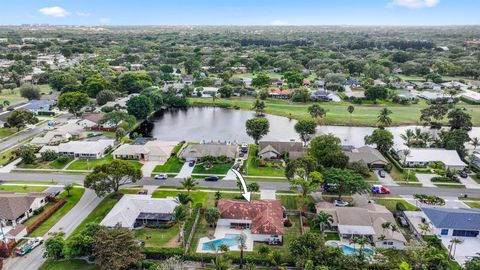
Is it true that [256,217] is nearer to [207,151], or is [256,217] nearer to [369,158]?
[207,151]

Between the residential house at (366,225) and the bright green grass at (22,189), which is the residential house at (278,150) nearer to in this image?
the residential house at (366,225)

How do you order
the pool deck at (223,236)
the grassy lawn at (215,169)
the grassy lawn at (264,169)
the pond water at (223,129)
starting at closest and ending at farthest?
the pool deck at (223,236)
the grassy lawn at (264,169)
the grassy lawn at (215,169)
the pond water at (223,129)

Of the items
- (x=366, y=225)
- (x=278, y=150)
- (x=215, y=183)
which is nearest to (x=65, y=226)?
(x=215, y=183)

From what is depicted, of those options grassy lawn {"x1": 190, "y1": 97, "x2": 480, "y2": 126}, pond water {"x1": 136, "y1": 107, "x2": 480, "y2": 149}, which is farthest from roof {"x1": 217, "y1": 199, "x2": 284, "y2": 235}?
grassy lawn {"x1": 190, "y1": 97, "x2": 480, "y2": 126}

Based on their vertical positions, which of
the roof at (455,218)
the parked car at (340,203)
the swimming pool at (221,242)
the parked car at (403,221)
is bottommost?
the swimming pool at (221,242)

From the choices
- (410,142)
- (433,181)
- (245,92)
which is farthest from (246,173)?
(245,92)

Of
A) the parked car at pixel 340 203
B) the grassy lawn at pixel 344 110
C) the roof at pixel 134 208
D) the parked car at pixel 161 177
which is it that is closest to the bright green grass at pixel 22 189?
the roof at pixel 134 208
